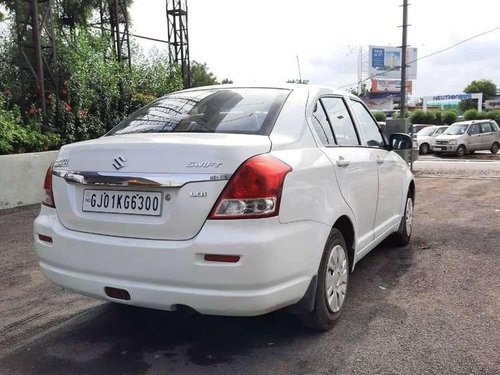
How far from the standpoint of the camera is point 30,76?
1266 cm

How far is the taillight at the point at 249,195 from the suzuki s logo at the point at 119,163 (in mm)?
617

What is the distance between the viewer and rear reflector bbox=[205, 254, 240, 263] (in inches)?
107

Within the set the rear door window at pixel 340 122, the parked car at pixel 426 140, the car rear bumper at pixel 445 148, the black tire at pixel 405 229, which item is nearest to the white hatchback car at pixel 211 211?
the rear door window at pixel 340 122

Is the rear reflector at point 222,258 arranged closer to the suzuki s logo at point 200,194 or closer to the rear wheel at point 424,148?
the suzuki s logo at point 200,194

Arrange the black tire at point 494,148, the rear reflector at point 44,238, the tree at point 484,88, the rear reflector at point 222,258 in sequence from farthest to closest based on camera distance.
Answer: the tree at point 484,88
the black tire at point 494,148
the rear reflector at point 44,238
the rear reflector at point 222,258

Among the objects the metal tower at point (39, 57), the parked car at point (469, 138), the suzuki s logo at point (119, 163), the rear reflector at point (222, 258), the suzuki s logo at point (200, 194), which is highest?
the metal tower at point (39, 57)

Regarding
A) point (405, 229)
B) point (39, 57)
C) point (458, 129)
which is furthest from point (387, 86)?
point (405, 229)

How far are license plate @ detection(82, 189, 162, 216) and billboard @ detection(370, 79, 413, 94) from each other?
217ft

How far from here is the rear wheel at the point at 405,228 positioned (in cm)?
560

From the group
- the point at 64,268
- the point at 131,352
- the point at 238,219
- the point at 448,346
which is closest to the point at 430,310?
the point at 448,346

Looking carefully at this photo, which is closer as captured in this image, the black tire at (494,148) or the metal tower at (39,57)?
the metal tower at (39,57)

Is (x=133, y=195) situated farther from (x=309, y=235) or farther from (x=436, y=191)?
(x=436, y=191)

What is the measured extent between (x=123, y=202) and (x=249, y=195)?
754 millimetres

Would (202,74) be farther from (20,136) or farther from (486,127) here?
(20,136)
